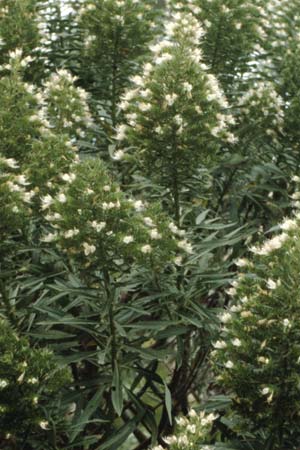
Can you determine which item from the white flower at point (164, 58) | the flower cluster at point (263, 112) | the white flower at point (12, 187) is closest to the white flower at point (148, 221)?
the white flower at point (12, 187)

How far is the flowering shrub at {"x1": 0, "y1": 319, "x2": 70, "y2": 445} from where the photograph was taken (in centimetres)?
394

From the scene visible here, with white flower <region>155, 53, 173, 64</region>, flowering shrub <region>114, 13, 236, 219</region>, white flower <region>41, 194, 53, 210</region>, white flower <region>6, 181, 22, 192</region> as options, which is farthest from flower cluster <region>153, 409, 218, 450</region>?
white flower <region>155, 53, 173, 64</region>

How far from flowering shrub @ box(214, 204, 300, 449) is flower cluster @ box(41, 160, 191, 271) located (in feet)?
2.12

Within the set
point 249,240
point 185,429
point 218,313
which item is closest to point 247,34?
point 249,240

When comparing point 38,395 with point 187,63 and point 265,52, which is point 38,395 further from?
point 265,52

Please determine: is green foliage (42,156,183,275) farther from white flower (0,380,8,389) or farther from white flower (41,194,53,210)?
white flower (0,380,8,389)

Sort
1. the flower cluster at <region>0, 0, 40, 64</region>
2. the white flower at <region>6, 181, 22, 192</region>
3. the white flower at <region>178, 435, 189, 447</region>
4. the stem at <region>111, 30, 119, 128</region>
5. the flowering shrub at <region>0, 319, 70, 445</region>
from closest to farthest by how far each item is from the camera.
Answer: the white flower at <region>178, 435, 189, 447</region>, the flowering shrub at <region>0, 319, 70, 445</region>, the white flower at <region>6, 181, 22, 192</region>, the flower cluster at <region>0, 0, 40, 64</region>, the stem at <region>111, 30, 119, 128</region>

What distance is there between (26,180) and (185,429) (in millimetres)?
1745

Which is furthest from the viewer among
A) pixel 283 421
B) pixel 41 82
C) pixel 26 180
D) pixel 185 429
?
pixel 41 82

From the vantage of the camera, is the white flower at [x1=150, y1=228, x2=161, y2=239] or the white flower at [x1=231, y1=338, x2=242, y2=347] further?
the white flower at [x1=150, y1=228, x2=161, y2=239]

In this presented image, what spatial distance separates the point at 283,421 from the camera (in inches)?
153

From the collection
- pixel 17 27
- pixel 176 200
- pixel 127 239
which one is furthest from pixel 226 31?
pixel 127 239

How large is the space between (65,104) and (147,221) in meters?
1.40

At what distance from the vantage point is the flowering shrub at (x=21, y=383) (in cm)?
394
